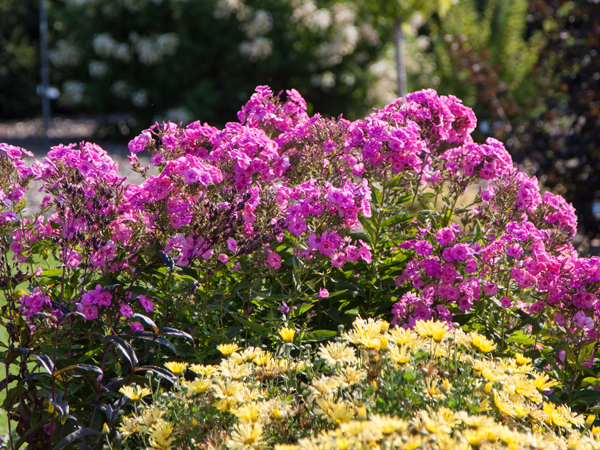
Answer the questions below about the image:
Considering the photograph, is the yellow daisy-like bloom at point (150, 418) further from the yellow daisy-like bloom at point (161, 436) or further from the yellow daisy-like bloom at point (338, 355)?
the yellow daisy-like bloom at point (338, 355)

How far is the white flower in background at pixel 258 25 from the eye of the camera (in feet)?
40.3

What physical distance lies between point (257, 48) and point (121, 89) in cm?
303

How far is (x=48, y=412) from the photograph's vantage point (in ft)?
6.56

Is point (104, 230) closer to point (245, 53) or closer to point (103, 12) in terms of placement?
point (245, 53)

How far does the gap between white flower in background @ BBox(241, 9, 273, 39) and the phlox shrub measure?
404 inches

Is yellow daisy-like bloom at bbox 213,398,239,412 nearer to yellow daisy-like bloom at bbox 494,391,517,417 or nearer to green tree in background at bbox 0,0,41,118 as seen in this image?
yellow daisy-like bloom at bbox 494,391,517,417

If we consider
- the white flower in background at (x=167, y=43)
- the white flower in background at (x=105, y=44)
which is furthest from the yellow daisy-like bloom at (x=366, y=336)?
the white flower in background at (x=105, y=44)

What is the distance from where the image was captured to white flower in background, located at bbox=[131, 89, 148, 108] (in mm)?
12422

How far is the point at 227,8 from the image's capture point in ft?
40.7

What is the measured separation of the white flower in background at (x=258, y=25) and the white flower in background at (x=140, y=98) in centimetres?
253

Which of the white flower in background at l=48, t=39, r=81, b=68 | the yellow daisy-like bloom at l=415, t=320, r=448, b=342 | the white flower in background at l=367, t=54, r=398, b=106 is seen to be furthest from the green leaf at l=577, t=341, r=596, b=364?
the white flower in background at l=48, t=39, r=81, b=68

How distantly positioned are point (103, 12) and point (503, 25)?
9.87 m

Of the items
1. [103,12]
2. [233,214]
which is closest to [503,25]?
[103,12]

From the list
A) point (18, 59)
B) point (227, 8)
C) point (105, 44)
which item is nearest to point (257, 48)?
point (227, 8)
